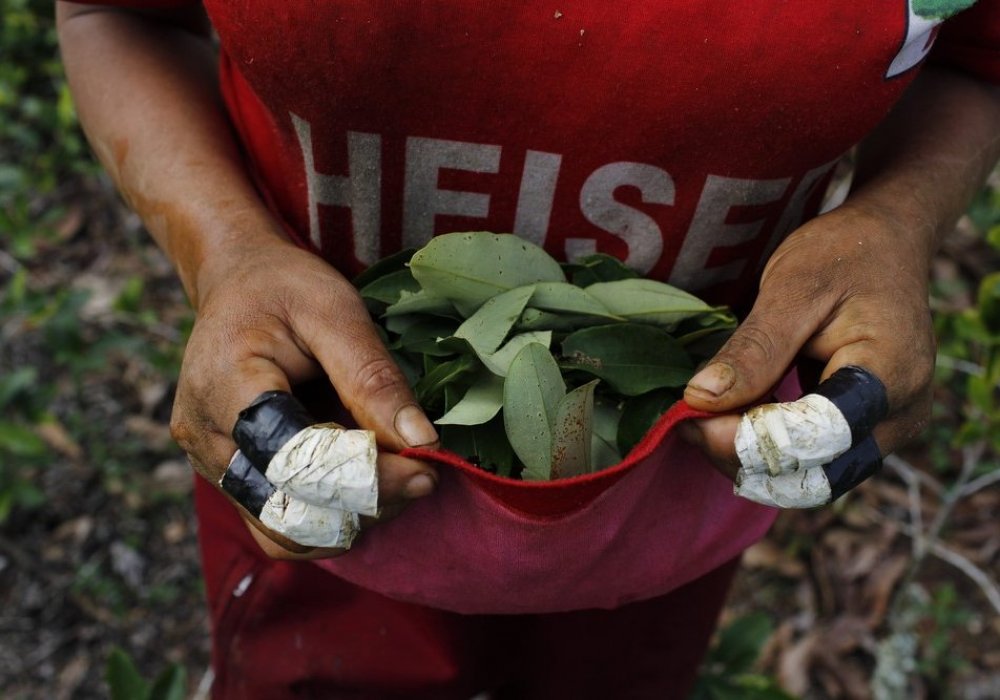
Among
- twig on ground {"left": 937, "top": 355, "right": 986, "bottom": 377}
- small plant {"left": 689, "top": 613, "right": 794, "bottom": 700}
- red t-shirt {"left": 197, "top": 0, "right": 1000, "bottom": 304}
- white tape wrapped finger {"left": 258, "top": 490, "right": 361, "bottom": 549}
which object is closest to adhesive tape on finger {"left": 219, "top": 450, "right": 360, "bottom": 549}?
white tape wrapped finger {"left": 258, "top": 490, "right": 361, "bottom": 549}

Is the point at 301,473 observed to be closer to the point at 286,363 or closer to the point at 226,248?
the point at 286,363

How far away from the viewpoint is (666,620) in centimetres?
88

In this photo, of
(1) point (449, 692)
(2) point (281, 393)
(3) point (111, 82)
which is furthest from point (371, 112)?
(1) point (449, 692)

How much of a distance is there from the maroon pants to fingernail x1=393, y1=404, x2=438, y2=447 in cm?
27

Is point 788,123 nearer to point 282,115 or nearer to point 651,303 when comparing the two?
point 651,303

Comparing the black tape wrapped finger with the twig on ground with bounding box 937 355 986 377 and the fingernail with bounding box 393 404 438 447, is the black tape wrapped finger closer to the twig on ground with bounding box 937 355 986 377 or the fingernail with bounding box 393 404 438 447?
the fingernail with bounding box 393 404 438 447

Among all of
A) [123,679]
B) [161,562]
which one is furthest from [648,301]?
[161,562]

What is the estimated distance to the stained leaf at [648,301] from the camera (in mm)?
686

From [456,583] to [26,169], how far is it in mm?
1866

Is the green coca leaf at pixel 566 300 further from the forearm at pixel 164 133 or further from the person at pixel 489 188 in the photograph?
the forearm at pixel 164 133

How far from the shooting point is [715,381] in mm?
564

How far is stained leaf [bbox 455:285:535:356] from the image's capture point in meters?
0.64

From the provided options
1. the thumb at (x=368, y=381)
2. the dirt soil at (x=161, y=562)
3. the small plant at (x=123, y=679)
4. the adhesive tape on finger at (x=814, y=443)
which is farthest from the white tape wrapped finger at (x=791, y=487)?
the dirt soil at (x=161, y=562)

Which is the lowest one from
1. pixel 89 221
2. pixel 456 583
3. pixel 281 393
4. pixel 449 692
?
pixel 89 221
